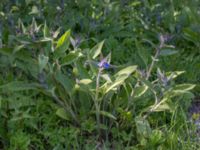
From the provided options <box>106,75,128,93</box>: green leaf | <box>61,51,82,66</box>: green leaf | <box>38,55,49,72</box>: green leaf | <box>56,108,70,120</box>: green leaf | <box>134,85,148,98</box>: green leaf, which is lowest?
<box>56,108,70,120</box>: green leaf

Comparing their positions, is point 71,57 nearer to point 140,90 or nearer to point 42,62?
point 42,62

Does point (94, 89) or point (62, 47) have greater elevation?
point (62, 47)

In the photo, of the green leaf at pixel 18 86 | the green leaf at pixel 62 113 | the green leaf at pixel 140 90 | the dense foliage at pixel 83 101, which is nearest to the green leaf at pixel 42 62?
the dense foliage at pixel 83 101

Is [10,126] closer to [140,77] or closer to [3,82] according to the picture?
[3,82]

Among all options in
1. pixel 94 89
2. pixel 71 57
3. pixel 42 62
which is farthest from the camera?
pixel 71 57

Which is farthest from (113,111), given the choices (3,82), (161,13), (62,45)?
(161,13)

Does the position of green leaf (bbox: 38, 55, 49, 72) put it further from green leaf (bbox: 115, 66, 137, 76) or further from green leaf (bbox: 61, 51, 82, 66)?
green leaf (bbox: 115, 66, 137, 76)

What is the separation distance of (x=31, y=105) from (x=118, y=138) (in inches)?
21.9

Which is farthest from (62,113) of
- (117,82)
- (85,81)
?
(117,82)

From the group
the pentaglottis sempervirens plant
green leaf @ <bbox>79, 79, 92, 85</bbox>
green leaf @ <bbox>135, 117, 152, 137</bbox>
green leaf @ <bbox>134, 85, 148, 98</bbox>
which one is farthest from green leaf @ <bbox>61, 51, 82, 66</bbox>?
green leaf @ <bbox>135, 117, 152, 137</bbox>

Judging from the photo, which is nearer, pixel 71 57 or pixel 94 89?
pixel 94 89

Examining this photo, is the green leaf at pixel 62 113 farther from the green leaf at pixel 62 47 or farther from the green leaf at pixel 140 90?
the green leaf at pixel 140 90

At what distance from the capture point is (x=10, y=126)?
2.82 m

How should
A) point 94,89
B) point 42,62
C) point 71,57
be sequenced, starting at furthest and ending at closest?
point 71,57 → point 94,89 → point 42,62
